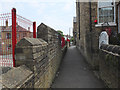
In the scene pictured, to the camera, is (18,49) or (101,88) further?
(101,88)

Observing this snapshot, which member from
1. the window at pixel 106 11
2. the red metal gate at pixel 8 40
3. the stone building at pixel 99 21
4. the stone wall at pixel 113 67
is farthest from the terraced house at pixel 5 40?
the window at pixel 106 11

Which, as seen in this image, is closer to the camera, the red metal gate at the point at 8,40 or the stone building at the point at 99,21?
the red metal gate at the point at 8,40

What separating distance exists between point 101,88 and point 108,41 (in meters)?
3.82

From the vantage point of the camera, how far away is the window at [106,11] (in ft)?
25.1

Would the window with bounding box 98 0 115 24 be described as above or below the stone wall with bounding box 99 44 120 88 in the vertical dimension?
above

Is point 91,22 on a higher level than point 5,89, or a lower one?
higher

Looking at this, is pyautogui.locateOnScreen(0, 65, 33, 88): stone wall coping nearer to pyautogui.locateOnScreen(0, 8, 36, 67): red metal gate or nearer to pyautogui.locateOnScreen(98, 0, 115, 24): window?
pyautogui.locateOnScreen(0, 8, 36, 67): red metal gate

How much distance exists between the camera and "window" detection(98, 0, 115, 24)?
7.66 meters

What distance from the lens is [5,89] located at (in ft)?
4.86

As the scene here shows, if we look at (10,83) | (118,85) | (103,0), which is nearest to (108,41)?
(103,0)

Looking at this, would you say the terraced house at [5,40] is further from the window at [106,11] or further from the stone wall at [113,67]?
the window at [106,11]

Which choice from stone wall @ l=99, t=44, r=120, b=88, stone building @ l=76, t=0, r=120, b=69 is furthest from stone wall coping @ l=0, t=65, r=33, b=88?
stone building @ l=76, t=0, r=120, b=69

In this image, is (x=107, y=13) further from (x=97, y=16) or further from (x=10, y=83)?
(x=10, y=83)

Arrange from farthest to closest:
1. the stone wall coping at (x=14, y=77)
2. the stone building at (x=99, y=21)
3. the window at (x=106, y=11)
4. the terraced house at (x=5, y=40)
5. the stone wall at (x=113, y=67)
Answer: the window at (x=106, y=11)
the stone building at (x=99, y=21)
the stone wall at (x=113, y=67)
the terraced house at (x=5, y=40)
the stone wall coping at (x=14, y=77)
